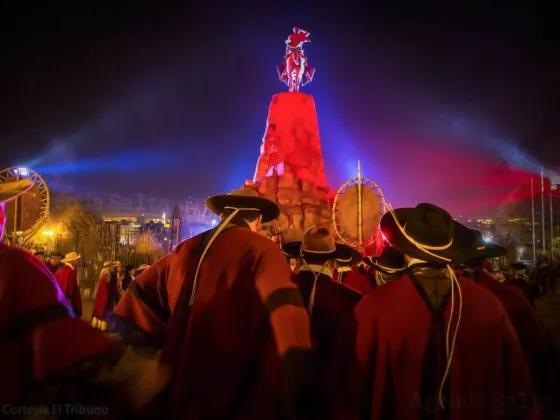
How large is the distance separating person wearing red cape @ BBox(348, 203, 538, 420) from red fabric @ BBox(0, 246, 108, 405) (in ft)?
4.69

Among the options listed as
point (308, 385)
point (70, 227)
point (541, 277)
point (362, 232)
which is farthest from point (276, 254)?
point (70, 227)

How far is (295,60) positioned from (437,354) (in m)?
30.5

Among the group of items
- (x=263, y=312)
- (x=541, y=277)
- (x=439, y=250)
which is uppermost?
(x=439, y=250)

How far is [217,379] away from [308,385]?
20.9 inches

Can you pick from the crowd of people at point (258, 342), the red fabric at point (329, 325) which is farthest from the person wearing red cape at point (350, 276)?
the crowd of people at point (258, 342)

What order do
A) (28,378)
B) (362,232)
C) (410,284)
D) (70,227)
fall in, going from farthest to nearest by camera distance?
(70,227), (362,232), (410,284), (28,378)

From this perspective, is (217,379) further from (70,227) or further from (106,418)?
(70,227)

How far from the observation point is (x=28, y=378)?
2225 millimetres

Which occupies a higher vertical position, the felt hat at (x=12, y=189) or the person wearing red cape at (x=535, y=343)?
the felt hat at (x=12, y=189)

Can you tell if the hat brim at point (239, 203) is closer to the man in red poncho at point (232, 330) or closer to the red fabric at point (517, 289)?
the man in red poncho at point (232, 330)

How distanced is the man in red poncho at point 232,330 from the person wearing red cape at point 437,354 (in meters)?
0.37

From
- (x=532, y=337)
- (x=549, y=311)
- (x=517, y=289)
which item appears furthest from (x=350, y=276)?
(x=549, y=311)

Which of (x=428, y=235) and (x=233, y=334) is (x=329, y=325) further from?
(x=428, y=235)

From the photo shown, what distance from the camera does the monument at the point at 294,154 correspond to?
88.0 ft
